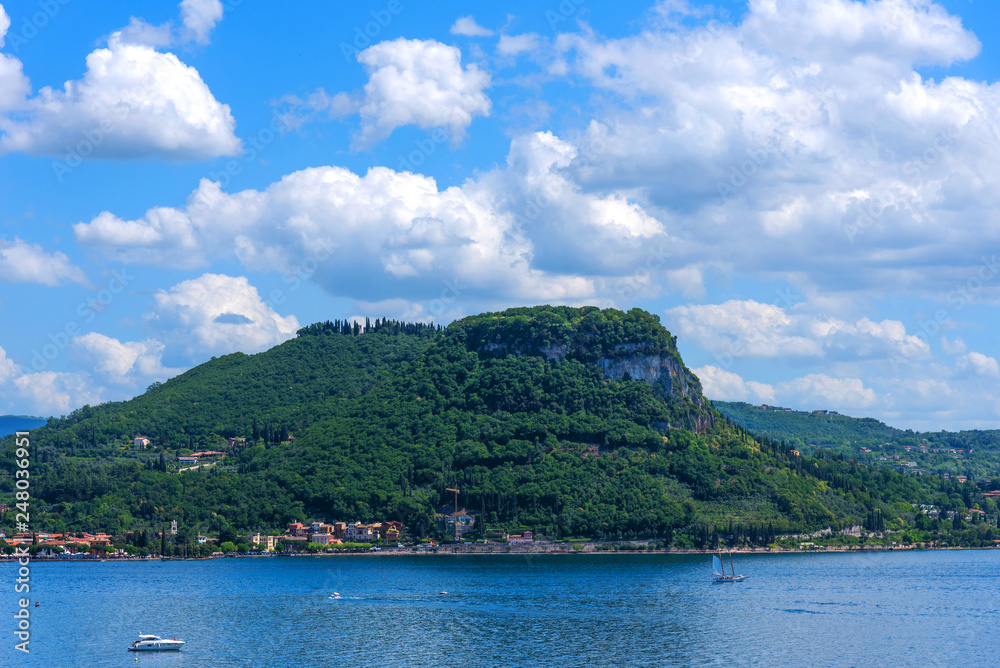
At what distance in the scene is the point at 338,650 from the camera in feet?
232

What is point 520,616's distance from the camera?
287ft

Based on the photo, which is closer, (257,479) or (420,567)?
(420,567)

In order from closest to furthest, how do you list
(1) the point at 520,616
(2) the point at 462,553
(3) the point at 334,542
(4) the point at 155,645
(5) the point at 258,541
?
1. (4) the point at 155,645
2. (1) the point at 520,616
3. (2) the point at 462,553
4. (5) the point at 258,541
5. (3) the point at 334,542

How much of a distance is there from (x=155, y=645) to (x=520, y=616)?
102 ft

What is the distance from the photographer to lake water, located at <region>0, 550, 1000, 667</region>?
227ft

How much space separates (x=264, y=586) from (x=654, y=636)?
58.1 metres

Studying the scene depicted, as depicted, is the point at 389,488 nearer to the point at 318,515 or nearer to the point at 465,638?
the point at 318,515

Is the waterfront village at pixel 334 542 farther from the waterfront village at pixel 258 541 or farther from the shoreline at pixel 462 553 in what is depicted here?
the shoreline at pixel 462 553

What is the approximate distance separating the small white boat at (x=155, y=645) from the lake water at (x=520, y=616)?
2.97 ft

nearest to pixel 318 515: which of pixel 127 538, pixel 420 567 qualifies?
pixel 127 538

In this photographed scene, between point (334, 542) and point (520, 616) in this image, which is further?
point (334, 542)

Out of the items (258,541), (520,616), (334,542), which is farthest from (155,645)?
(258,541)

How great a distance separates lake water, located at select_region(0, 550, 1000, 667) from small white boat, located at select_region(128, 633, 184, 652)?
907mm

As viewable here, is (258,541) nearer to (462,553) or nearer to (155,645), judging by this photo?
(462,553)
